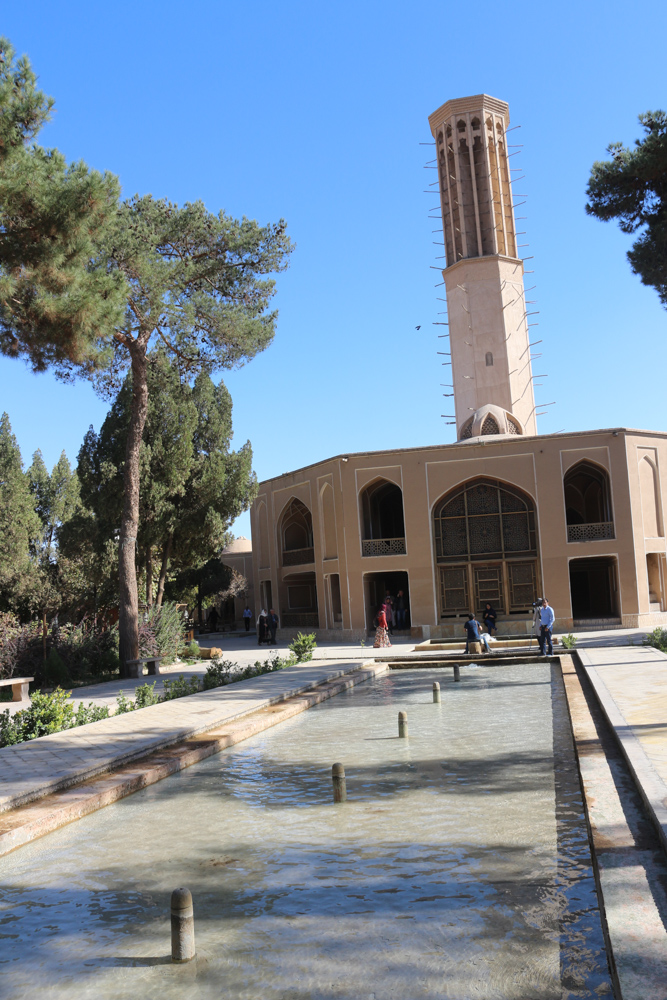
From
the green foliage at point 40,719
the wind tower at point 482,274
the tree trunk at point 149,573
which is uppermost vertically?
the wind tower at point 482,274

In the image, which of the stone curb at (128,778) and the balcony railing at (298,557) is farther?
the balcony railing at (298,557)

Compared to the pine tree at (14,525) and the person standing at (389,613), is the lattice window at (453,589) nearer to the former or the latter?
the person standing at (389,613)

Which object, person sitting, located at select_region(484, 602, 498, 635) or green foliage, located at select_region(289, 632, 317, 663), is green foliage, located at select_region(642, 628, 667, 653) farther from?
green foliage, located at select_region(289, 632, 317, 663)

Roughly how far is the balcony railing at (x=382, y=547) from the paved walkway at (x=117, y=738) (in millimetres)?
12079

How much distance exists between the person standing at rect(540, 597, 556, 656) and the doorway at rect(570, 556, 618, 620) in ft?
36.6

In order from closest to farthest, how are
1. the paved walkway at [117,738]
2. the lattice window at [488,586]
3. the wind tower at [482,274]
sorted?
the paved walkway at [117,738] → the lattice window at [488,586] → the wind tower at [482,274]

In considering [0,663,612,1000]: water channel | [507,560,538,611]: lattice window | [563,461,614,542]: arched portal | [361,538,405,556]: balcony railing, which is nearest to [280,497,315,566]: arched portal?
[361,538,405,556]: balcony railing

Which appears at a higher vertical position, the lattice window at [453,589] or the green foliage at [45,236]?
the green foliage at [45,236]

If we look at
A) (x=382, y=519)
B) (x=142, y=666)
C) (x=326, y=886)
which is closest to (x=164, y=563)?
(x=142, y=666)

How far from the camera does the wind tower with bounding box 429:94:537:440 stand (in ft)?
100

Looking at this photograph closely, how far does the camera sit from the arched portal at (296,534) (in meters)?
29.0

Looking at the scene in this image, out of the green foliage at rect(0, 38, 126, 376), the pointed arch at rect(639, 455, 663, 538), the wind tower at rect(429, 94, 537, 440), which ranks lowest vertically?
the pointed arch at rect(639, 455, 663, 538)

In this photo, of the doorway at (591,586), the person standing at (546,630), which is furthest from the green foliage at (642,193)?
the doorway at (591,586)

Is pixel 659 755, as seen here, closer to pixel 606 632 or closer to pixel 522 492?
pixel 606 632
